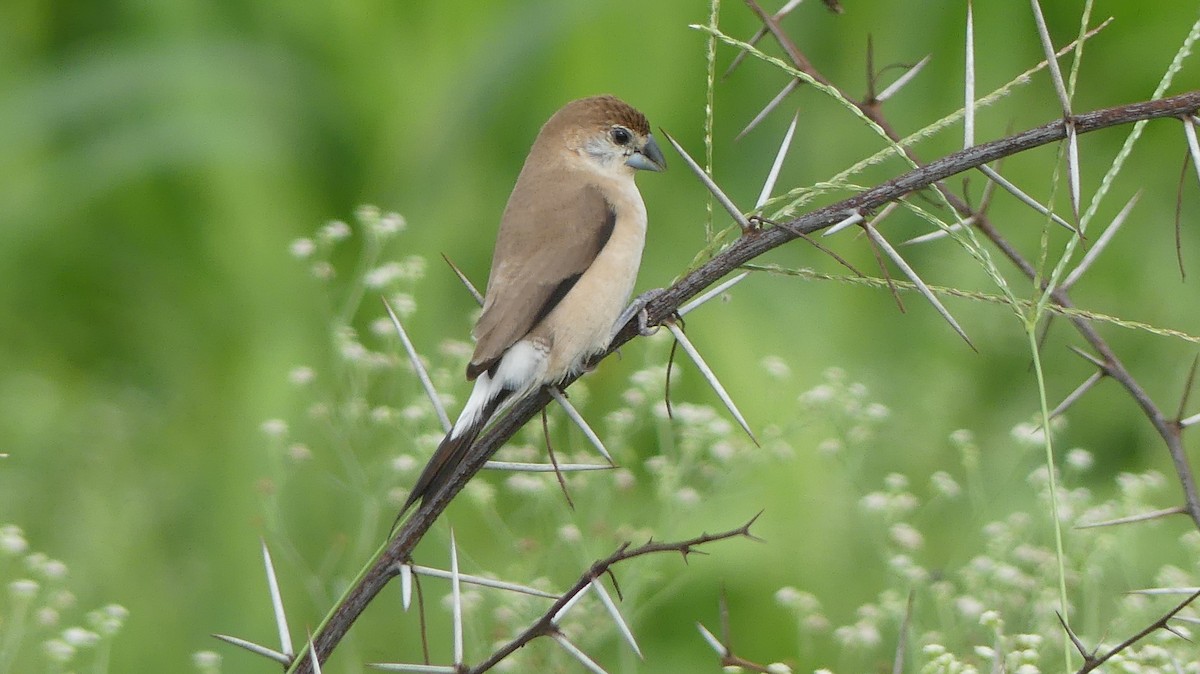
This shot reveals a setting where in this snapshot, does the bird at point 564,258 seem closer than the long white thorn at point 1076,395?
No

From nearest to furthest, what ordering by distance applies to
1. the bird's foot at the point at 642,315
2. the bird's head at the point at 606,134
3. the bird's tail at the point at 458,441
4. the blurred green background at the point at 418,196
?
1. the bird's tail at the point at 458,441
2. the bird's foot at the point at 642,315
3. the bird's head at the point at 606,134
4. the blurred green background at the point at 418,196

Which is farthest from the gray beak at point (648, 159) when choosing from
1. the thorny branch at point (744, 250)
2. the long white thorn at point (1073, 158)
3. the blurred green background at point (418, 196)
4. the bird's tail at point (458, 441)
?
the long white thorn at point (1073, 158)

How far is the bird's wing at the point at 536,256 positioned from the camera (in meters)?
2.77

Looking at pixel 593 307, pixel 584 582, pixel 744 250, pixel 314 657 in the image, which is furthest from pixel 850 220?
pixel 593 307

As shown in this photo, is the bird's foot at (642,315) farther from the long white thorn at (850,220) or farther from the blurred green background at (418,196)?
the blurred green background at (418,196)

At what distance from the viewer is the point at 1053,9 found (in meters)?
5.50

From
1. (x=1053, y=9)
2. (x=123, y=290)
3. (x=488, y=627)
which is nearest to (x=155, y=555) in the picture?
(x=488, y=627)

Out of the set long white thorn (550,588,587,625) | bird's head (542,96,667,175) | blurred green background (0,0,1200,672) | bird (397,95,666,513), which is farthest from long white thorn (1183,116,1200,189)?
blurred green background (0,0,1200,672)

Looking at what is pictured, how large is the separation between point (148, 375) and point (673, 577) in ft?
6.83

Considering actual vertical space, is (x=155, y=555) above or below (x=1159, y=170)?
below

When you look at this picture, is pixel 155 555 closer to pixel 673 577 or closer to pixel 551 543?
pixel 551 543

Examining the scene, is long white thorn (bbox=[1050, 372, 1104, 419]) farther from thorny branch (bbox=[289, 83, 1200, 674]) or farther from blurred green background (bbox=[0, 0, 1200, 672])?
blurred green background (bbox=[0, 0, 1200, 672])

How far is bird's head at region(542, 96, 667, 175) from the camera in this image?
3428mm

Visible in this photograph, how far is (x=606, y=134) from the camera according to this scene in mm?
3459
